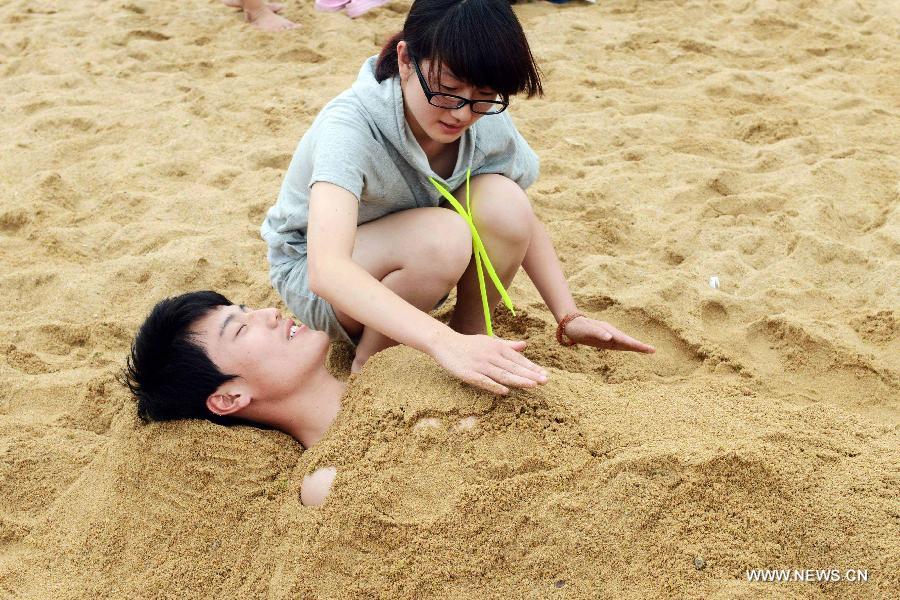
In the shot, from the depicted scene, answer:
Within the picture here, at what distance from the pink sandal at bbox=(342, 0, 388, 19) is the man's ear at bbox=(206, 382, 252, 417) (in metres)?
3.52

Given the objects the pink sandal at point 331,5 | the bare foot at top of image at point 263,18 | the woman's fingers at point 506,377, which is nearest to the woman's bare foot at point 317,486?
the woman's fingers at point 506,377

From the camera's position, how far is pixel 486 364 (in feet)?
5.56

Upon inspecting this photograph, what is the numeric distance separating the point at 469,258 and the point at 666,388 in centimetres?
59

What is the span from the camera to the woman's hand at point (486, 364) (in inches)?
66.2

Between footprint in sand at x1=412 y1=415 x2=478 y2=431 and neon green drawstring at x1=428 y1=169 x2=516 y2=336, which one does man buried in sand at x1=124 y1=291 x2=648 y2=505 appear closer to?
footprint in sand at x1=412 y1=415 x2=478 y2=431

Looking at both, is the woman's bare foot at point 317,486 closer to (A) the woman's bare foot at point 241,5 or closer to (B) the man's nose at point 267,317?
(B) the man's nose at point 267,317

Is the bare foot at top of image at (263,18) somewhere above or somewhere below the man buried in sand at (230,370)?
below

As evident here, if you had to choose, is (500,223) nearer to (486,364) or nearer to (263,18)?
(486,364)

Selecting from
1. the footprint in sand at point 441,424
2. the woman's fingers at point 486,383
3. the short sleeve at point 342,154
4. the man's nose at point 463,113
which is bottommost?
the footprint in sand at point 441,424

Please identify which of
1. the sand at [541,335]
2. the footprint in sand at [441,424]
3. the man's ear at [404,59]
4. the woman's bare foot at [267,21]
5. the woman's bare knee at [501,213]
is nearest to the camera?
the sand at [541,335]

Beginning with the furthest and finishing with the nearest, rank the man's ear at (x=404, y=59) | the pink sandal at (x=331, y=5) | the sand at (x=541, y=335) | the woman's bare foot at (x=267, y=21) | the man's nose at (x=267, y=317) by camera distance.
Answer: the pink sandal at (x=331, y=5) → the woman's bare foot at (x=267, y=21) → the man's nose at (x=267, y=317) → the man's ear at (x=404, y=59) → the sand at (x=541, y=335)

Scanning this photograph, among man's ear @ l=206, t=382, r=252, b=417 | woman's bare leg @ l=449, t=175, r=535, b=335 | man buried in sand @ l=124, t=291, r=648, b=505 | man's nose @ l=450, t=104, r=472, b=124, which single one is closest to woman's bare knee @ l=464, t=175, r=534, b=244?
woman's bare leg @ l=449, t=175, r=535, b=335

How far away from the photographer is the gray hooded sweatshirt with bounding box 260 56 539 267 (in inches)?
78.5

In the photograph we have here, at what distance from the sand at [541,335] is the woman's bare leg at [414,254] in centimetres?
26
